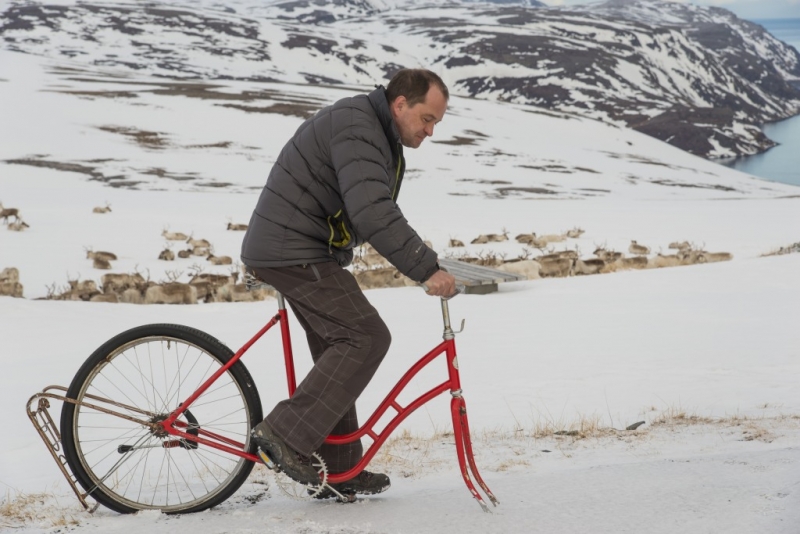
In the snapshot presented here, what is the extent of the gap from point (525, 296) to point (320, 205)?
284 inches

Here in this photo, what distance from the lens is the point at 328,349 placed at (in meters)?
3.21

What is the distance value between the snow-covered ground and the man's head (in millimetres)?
1543

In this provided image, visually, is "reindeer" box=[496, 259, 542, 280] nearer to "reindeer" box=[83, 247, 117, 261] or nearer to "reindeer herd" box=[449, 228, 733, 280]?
"reindeer herd" box=[449, 228, 733, 280]

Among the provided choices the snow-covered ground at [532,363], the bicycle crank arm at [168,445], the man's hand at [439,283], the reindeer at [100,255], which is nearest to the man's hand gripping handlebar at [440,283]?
the man's hand at [439,283]

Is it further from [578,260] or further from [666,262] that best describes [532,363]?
[666,262]

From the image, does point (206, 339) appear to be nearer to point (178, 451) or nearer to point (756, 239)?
point (178, 451)

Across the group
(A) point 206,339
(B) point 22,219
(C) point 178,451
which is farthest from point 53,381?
(B) point 22,219

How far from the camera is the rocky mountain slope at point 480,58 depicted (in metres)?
81.2

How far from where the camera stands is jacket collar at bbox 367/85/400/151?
310 cm


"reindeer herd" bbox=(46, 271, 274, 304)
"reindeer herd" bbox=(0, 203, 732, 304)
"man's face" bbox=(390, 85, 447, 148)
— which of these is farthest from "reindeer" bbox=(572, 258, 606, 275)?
"man's face" bbox=(390, 85, 447, 148)

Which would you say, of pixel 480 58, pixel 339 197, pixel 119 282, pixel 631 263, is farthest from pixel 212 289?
pixel 480 58

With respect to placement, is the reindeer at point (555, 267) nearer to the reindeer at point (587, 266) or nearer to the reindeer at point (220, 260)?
the reindeer at point (587, 266)

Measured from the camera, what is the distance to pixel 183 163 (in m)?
28.9

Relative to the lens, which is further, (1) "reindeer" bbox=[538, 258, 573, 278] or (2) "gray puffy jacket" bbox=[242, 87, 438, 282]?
(1) "reindeer" bbox=[538, 258, 573, 278]
